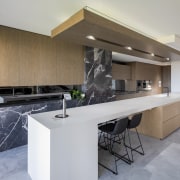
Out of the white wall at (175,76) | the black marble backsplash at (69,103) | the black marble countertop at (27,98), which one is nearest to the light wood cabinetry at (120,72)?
the black marble backsplash at (69,103)

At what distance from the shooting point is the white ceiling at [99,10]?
2007 mm

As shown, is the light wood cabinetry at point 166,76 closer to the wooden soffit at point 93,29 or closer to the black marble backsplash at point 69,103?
the black marble backsplash at point 69,103

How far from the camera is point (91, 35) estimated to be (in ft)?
6.75

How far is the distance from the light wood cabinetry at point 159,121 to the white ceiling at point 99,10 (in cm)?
179

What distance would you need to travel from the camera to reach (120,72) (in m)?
6.08

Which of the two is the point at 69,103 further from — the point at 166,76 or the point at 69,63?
the point at 166,76

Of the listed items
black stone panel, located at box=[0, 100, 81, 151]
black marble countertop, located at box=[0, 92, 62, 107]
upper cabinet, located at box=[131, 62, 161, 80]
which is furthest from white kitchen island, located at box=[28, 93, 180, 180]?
upper cabinet, located at box=[131, 62, 161, 80]

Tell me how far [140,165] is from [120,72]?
415 cm

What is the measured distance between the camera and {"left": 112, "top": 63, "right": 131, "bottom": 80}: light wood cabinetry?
578 cm

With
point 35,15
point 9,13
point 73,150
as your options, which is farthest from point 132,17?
point 73,150

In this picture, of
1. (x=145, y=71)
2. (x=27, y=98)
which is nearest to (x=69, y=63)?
(x=27, y=98)

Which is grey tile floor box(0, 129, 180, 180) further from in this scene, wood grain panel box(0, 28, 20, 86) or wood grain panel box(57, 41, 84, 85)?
wood grain panel box(57, 41, 84, 85)

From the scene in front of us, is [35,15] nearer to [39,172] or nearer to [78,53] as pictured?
[78,53]

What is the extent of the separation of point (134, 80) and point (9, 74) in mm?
5034
